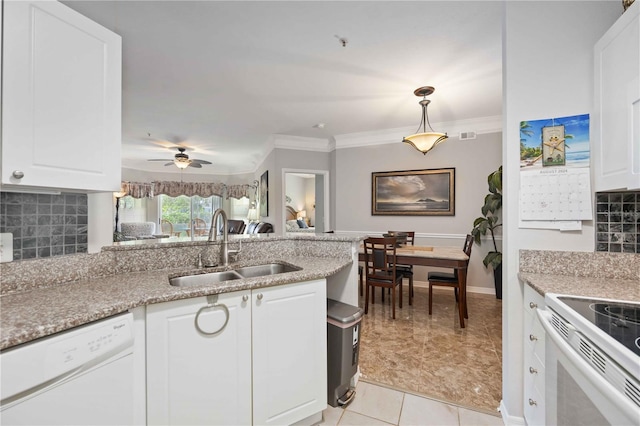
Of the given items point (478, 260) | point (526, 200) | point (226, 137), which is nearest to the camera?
point (526, 200)

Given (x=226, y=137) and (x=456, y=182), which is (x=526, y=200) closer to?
(x=456, y=182)

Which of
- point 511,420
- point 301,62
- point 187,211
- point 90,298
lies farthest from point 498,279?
point 187,211

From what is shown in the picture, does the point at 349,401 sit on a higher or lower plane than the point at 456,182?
lower

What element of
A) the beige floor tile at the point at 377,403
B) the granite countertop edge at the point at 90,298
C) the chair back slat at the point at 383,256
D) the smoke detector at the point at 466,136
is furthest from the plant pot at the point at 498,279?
the granite countertop edge at the point at 90,298

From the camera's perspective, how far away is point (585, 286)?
1245 mm

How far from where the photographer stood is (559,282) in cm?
132

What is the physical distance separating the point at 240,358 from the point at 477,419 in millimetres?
1477

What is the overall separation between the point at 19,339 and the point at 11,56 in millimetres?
1027

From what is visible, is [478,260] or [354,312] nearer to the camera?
[354,312]

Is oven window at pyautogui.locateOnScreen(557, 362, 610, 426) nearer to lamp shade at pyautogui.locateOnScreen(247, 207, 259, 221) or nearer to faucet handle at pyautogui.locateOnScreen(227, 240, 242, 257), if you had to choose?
faucet handle at pyautogui.locateOnScreen(227, 240, 242, 257)

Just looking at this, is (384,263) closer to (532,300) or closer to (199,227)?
(532,300)

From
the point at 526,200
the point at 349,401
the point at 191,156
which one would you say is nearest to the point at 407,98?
→ the point at 526,200

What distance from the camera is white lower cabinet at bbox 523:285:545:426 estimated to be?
4.16 feet

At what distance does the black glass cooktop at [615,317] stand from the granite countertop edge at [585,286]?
0.30 ft
